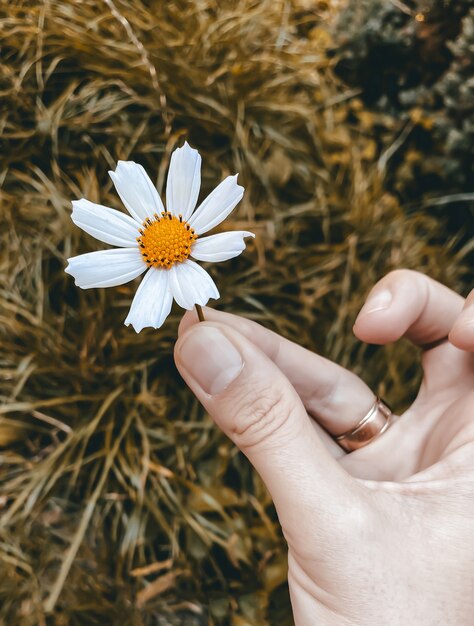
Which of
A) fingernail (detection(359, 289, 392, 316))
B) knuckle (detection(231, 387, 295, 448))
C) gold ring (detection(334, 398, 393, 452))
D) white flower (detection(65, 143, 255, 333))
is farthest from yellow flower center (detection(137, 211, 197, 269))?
gold ring (detection(334, 398, 393, 452))

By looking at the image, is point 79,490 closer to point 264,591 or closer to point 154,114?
point 264,591

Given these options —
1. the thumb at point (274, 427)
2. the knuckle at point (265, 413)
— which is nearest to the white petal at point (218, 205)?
the thumb at point (274, 427)

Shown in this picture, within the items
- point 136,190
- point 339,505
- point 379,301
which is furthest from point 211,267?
point 339,505

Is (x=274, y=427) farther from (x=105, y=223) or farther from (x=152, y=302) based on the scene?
(x=105, y=223)

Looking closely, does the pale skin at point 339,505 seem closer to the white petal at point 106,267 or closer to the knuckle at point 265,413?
the knuckle at point 265,413

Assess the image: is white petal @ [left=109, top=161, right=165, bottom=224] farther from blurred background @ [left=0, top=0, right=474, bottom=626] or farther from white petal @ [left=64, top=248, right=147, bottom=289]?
blurred background @ [left=0, top=0, right=474, bottom=626]

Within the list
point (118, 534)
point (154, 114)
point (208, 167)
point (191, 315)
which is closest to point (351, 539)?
point (191, 315)

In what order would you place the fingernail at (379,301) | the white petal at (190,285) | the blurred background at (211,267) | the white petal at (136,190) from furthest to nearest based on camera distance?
the blurred background at (211,267) → the fingernail at (379,301) → the white petal at (136,190) → the white petal at (190,285)
